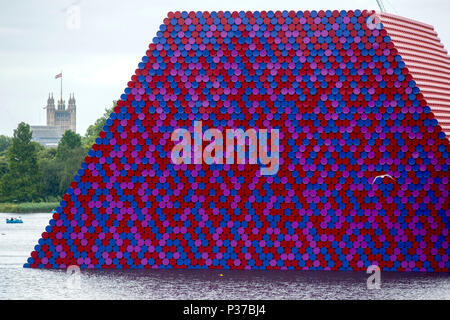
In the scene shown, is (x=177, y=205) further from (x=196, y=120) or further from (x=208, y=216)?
(x=196, y=120)

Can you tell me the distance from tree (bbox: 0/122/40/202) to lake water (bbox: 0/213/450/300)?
5769 cm

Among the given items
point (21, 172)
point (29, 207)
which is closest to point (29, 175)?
point (21, 172)

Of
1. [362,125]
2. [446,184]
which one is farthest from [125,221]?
[446,184]

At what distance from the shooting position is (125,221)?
2425 centimetres

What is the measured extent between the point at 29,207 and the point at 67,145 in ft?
38.0

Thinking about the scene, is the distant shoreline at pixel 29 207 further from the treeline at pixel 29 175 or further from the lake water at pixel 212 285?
the lake water at pixel 212 285

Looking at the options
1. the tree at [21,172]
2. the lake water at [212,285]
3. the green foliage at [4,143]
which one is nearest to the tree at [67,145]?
the tree at [21,172]

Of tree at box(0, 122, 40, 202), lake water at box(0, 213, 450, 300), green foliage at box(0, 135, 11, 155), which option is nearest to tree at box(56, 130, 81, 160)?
tree at box(0, 122, 40, 202)

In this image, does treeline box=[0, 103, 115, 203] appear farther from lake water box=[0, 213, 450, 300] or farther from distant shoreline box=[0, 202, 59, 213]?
lake water box=[0, 213, 450, 300]

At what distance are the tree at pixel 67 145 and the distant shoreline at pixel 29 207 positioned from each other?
7.59 meters

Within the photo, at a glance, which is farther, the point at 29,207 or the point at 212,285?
the point at 29,207

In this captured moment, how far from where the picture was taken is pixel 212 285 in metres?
20.5

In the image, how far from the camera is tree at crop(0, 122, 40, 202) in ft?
266

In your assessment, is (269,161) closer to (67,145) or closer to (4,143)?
(67,145)
